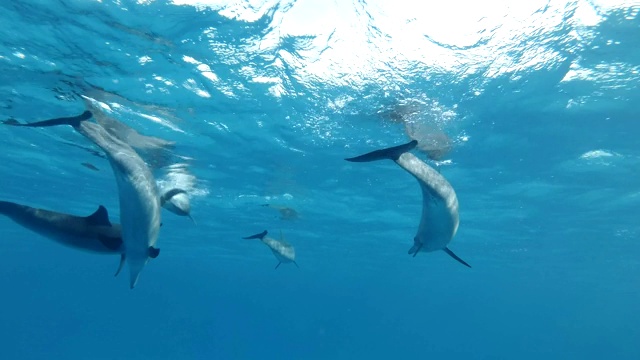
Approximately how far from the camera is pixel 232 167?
21828 mm

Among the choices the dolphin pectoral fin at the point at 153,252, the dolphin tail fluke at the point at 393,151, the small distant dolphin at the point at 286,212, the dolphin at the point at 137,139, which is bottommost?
the small distant dolphin at the point at 286,212

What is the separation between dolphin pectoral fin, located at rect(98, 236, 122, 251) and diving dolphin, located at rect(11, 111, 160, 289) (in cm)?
10

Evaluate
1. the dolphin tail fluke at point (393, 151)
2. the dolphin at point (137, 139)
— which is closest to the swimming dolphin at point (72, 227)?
the dolphin tail fluke at point (393, 151)

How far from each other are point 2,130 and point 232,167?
9821 millimetres

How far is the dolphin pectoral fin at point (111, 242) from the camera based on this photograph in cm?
557

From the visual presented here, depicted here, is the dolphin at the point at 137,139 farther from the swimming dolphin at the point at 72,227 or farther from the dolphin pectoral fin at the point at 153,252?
the dolphin pectoral fin at the point at 153,252

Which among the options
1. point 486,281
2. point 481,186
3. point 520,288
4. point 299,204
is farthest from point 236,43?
point 520,288

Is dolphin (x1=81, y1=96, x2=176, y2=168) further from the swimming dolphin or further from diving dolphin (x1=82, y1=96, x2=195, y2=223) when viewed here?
the swimming dolphin

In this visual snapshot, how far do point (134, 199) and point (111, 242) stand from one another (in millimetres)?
748

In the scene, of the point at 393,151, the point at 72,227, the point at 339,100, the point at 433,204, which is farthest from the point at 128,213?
the point at 339,100

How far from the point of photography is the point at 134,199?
536cm

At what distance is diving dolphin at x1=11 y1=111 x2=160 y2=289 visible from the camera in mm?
5371

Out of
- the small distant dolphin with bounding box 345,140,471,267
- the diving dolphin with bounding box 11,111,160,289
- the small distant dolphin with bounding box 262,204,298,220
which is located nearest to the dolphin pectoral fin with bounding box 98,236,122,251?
the diving dolphin with bounding box 11,111,160,289

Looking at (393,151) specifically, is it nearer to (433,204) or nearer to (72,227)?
(433,204)
